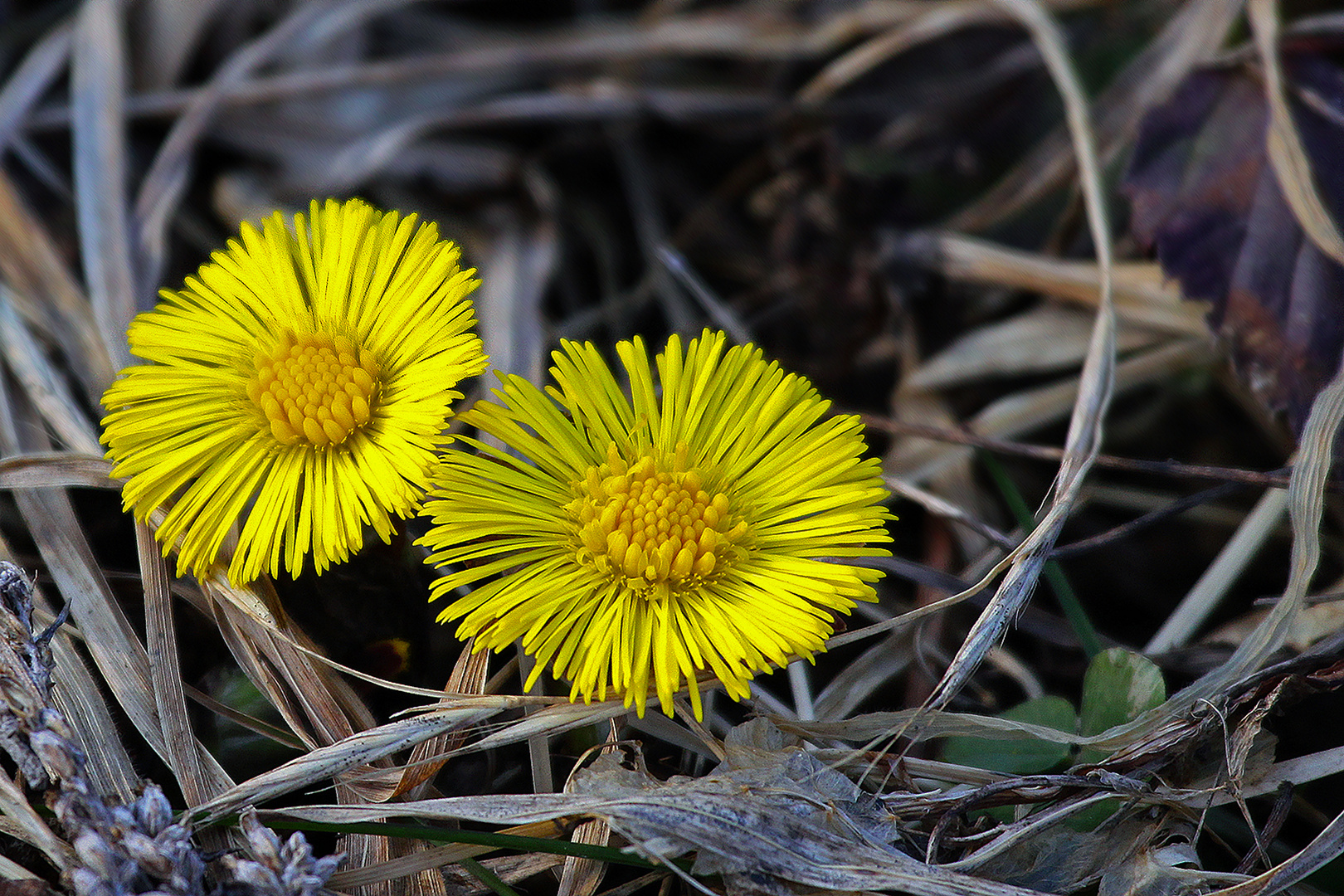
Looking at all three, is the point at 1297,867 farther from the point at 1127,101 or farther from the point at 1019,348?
the point at 1127,101

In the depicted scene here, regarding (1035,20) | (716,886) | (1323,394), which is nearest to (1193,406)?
(1323,394)

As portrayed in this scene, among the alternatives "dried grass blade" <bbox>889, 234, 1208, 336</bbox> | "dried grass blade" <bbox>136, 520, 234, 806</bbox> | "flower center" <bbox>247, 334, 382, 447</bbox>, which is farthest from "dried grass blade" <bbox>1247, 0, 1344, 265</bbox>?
"dried grass blade" <bbox>136, 520, 234, 806</bbox>

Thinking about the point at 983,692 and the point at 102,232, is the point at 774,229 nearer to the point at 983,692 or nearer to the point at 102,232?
the point at 983,692

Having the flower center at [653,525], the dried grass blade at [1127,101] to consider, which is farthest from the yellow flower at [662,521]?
the dried grass blade at [1127,101]

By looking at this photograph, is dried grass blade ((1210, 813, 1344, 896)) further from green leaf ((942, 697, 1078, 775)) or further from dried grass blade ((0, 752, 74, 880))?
dried grass blade ((0, 752, 74, 880))

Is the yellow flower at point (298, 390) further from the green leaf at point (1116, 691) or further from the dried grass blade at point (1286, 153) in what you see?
the dried grass blade at point (1286, 153)

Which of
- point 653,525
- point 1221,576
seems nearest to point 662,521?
point 653,525
